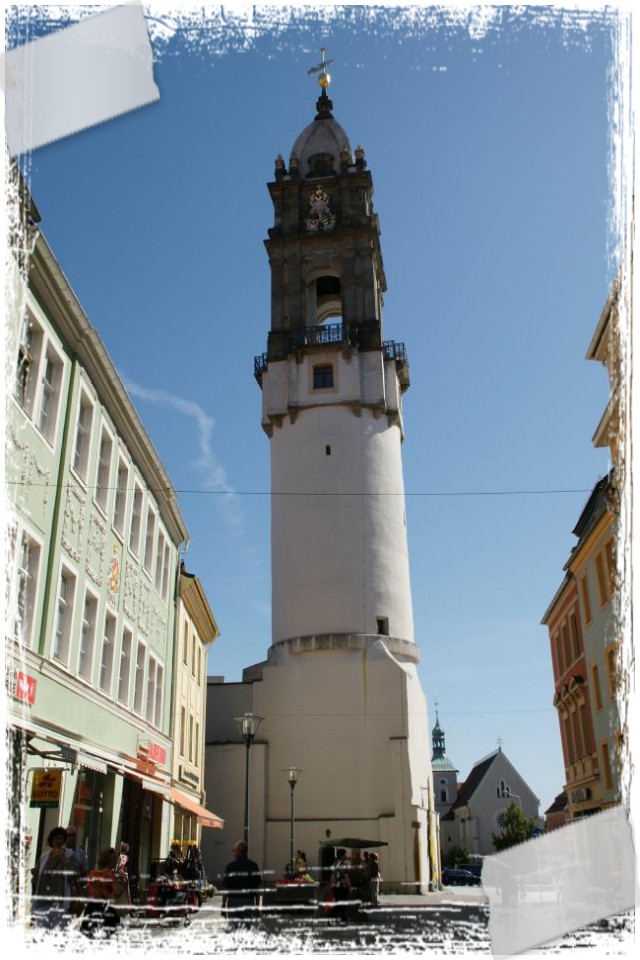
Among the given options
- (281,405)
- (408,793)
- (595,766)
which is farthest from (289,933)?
(281,405)

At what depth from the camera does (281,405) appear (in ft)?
140

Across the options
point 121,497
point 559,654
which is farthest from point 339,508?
point 121,497

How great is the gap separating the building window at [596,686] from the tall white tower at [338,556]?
9.02 meters

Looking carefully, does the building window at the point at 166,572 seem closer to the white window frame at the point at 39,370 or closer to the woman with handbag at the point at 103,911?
the white window frame at the point at 39,370

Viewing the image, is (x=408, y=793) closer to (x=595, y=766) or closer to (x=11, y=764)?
(x=595, y=766)

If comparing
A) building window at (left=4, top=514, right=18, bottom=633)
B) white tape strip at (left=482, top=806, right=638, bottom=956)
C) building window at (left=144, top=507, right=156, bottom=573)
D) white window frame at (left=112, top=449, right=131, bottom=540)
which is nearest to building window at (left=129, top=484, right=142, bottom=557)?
white window frame at (left=112, top=449, right=131, bottom=540)

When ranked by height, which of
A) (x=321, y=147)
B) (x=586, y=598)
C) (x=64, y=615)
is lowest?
(x=64, y=615)

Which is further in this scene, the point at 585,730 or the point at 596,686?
the point at 585,730

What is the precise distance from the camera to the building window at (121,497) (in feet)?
69.1

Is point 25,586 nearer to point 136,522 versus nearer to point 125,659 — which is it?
point 125,659

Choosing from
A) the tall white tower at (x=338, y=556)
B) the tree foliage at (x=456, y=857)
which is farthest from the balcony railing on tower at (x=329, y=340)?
the tree foliage at (x=456, y=857)

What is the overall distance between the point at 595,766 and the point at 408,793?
839 cm

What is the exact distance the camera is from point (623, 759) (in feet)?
84.0

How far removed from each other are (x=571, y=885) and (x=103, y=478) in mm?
12664
